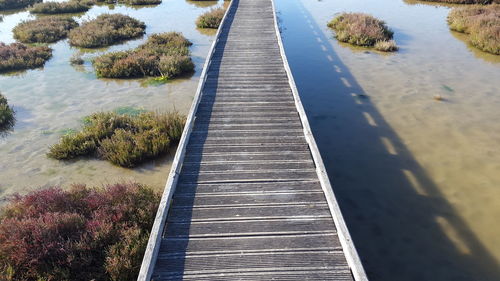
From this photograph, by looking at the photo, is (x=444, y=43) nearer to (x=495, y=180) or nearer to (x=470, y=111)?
(x=470, y=111)

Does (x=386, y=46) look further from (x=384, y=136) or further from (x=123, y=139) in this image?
(x=123, y=139)

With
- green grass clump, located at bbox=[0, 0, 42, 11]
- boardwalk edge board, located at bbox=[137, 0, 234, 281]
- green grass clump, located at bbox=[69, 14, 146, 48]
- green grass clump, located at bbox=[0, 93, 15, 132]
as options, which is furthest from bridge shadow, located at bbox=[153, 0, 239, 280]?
green grass clump, located at bbox=[0, 0, 42, 11]

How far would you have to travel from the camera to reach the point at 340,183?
28.6 ft

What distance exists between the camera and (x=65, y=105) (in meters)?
12.5

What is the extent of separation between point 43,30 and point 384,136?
2123cm

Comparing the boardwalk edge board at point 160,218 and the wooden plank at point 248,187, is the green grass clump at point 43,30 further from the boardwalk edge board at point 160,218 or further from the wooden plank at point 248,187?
the wooden plank at point 248,187

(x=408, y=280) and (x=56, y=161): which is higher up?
(x=56, y=161)

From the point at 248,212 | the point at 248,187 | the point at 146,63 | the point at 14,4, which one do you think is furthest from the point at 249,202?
the point at 14,4

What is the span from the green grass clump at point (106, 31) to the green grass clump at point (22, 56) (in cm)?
202

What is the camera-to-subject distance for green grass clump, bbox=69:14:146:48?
19047mm

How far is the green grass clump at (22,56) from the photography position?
52.1 ft

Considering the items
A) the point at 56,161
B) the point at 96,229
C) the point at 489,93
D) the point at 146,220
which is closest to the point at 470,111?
the point at 489,93

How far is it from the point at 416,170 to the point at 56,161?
10.2 meters

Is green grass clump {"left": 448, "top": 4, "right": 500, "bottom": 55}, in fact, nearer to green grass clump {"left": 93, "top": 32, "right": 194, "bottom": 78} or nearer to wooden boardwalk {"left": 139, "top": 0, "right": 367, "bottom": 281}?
wooden boardwalk {"left": 139, "top": 0, "right": 367, "bottom": 281}
